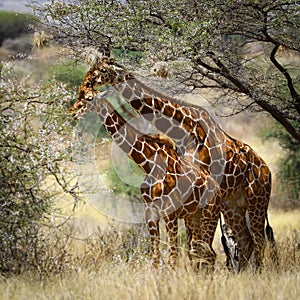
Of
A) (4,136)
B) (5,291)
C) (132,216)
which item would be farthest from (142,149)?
(132,216)

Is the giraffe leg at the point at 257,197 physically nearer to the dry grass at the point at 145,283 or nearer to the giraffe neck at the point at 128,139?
the dry grass at the point at 145,283

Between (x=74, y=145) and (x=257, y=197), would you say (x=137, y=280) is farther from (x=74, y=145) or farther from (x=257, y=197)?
(x=74, y=145)

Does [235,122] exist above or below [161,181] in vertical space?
above

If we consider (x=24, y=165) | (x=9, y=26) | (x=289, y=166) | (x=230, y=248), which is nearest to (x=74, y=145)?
(x=24, y=165)

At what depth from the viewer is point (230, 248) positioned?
28.2ft

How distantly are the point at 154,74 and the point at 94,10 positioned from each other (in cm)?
140

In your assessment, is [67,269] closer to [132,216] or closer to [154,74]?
[154,74]

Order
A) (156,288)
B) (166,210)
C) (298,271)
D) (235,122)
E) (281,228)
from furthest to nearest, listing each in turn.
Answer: (235,122)
(281,228)
(298,271)
(166,210)
(156,288)

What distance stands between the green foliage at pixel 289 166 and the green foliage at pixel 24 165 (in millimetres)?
9032

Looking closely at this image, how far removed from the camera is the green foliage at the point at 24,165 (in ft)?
24.2

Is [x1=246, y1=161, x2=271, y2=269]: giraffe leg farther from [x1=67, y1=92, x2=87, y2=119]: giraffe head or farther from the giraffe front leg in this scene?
[x1=67, y1=92, x2=87, y2=119]: giraffe head

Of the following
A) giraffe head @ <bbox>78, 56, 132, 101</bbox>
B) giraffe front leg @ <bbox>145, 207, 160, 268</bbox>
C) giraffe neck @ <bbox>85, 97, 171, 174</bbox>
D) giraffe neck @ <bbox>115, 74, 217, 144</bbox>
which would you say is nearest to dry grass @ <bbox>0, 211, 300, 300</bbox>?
giraffe front leg @ <bbox>145, 207, 160, 268</bbox>

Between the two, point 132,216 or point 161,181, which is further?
point 132,216

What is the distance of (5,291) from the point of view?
632 centimetres
